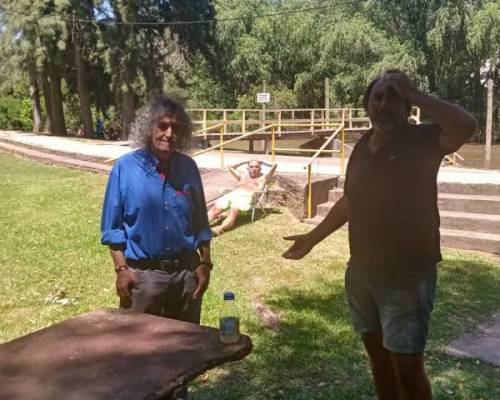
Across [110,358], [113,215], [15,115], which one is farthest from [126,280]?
[15,115]

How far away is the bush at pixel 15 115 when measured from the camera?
122 feet

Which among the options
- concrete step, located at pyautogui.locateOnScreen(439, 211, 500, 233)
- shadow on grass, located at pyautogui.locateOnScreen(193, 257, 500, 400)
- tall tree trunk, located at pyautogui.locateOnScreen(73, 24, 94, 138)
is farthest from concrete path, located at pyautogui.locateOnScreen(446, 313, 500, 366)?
tall tree trunk, located at pyautogui.locateOnScreen(73, 24, 94, 138)

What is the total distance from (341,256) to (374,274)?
180 inches

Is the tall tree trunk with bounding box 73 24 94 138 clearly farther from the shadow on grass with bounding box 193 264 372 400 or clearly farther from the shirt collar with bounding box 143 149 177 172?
the shirt collar with bounding box 143 149 177 172

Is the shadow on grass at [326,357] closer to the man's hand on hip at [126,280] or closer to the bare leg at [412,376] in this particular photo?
the man's hand on hip at [126,280]

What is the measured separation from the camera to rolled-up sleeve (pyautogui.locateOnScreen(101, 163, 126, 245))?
2.95 metres

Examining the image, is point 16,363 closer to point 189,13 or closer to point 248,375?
point 248,375

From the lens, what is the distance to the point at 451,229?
7.99 meters

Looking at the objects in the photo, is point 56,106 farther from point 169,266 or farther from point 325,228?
point 325,228

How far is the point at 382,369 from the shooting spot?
109 inches

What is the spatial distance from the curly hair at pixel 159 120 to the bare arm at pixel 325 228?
0.78 meters

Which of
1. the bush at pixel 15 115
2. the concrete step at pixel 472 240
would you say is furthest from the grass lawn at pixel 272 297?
the bush at pixel 15 115

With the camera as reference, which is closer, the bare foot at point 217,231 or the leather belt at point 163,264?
the leather belt at point 163,264

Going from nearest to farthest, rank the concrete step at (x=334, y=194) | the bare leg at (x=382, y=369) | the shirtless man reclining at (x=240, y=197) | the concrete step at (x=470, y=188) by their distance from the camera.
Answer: the bare leg at (x=382, y=369), the shirtless man reclining at (x=240, y=197), the concrete step at (x=470, y=188), the concrete step at (x=334, y=194)
